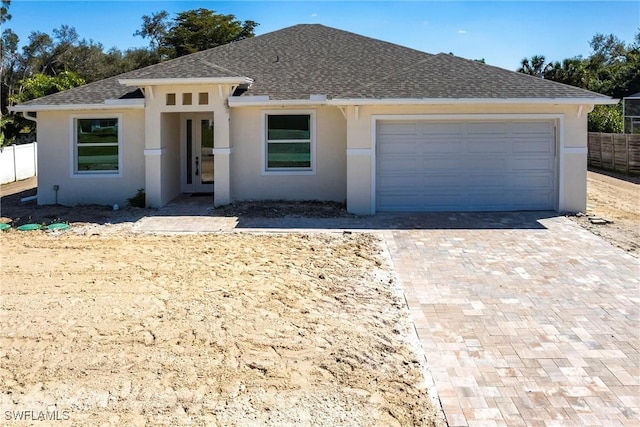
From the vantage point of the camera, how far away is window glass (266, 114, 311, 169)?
14555mm

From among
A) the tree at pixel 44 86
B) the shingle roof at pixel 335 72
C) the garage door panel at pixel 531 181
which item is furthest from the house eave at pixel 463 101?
the tree at pixel 44 86

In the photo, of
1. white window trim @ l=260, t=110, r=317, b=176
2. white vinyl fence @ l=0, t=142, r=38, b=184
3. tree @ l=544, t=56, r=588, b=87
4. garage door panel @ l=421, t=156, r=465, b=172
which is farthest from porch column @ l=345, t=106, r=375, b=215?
tree @ l=544, t=56, r=588, b=87

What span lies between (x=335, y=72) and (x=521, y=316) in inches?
433

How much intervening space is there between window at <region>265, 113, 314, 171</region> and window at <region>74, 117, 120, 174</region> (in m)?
4.26

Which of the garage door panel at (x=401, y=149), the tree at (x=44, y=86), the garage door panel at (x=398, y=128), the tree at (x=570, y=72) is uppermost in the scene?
the tree at (x=570, y=72)

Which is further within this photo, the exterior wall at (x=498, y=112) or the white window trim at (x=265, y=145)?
the white window trim at (x=265, y=145)

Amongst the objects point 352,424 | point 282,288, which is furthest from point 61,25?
point 352,424

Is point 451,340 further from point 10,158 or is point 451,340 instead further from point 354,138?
point 10,158

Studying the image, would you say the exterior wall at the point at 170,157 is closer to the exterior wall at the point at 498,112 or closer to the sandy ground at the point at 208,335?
the sandy ground at the point at 208,335

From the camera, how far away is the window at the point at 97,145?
48.4 ft

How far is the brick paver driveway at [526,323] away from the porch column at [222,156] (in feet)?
18.0

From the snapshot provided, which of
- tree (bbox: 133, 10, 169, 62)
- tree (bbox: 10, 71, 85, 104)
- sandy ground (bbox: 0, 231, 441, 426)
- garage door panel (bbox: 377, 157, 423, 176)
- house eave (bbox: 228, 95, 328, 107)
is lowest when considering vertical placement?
sandy ground (bbox: 0, 231, 441, 426)

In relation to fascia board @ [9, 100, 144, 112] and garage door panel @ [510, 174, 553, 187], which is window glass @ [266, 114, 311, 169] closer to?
fascia board @ [9, 100, 144, 112]

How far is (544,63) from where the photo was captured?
43312mm
